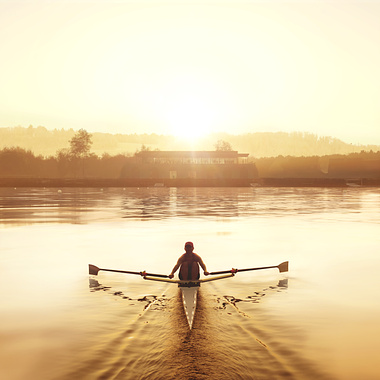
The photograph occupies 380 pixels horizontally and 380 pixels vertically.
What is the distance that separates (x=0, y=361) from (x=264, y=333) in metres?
7.16

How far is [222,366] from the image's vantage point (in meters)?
11.4

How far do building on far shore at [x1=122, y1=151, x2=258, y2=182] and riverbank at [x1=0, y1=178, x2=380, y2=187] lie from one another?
3.56 feet

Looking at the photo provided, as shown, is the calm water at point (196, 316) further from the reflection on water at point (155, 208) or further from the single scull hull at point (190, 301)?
the reflection on water at point (155, 208)

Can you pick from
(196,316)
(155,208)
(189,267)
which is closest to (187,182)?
(155,208)

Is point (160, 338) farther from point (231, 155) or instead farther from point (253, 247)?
point (231, 155)

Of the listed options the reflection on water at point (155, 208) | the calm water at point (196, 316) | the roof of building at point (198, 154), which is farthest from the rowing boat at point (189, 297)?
the roof of building at point (198, 154)

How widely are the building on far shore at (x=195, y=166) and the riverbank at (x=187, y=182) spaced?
1084 millimetres

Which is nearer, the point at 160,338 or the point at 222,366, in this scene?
the point at 222,366

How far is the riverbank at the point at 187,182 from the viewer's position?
524ft

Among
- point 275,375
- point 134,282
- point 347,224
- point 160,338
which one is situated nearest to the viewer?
point 275,375

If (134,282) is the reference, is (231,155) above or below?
above

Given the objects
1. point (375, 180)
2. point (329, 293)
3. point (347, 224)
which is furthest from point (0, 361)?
point (375, 180)

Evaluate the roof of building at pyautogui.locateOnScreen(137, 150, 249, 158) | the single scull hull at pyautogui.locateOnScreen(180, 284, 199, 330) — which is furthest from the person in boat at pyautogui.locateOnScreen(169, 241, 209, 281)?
the roof of building at pyautogui.locateOnScreen(137, 150, 249, 158)

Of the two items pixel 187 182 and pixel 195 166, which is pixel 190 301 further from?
pixel 195 166
